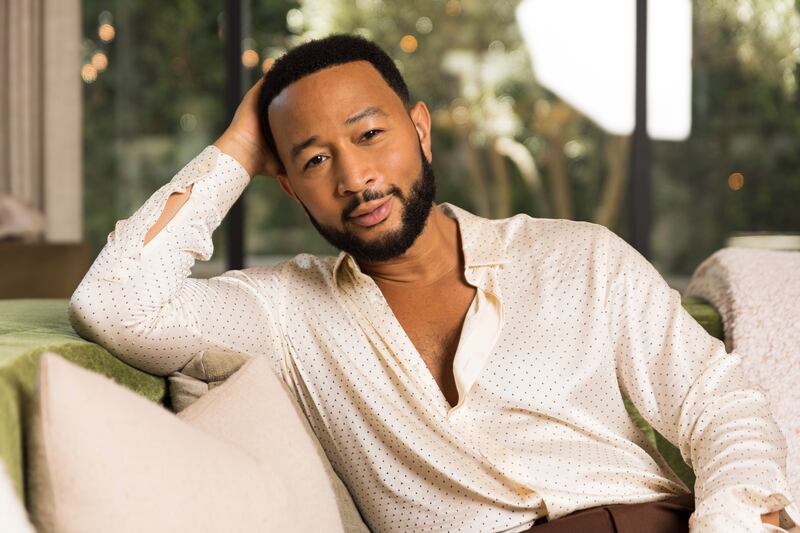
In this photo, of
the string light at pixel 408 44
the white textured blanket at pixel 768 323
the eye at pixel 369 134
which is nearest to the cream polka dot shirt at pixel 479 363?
the eye at pixel 369 134

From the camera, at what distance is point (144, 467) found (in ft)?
3.57

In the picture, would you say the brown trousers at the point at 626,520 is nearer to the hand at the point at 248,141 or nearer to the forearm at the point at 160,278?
the forearm at the point at 160,278

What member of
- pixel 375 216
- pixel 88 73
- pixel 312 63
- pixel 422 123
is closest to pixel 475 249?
pixel 375 216

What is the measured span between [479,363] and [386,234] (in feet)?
0.88

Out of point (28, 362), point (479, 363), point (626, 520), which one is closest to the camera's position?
point (28, 362)

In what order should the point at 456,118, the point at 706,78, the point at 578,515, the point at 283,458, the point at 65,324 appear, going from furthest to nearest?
the point at 456,118 < the point at 706,78 < the point at 65,324 < the point at 578,515 < the point at 283,458

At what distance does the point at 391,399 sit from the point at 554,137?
4.25m

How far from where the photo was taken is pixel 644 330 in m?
1.70

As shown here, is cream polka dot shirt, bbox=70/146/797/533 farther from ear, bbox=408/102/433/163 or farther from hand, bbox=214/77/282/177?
ear, bbox=408/102/433/163

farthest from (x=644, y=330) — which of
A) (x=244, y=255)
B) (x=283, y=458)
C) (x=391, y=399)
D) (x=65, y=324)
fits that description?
(x=244, y=255)

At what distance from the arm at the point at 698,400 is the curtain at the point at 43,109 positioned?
3756 millimetres

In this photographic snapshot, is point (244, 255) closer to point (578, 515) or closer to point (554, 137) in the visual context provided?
point (554, 137)

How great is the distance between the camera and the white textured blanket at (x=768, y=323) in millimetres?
1942

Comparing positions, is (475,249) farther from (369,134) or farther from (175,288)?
(175,288)
